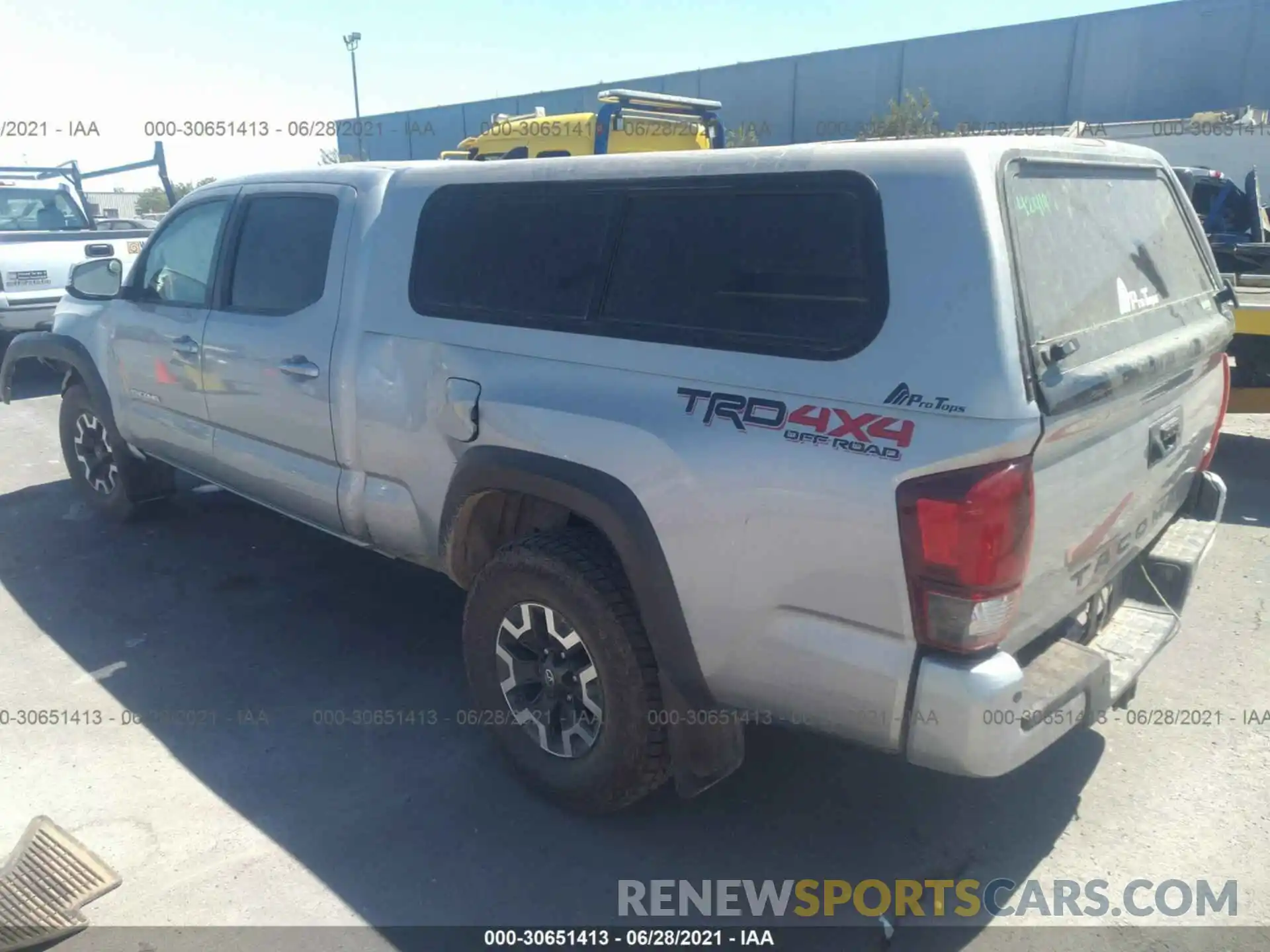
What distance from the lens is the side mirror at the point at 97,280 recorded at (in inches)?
208

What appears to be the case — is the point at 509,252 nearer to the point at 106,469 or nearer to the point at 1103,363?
the point at 1103,363

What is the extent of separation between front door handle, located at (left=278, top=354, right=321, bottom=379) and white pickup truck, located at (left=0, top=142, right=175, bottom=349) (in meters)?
6.83

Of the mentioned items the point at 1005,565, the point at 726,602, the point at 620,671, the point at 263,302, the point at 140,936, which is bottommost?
the point at 140,936

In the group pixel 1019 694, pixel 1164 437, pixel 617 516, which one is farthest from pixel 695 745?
pixel 1164 437

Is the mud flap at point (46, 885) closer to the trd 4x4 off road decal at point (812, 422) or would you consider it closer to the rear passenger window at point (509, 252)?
the rear passenger window at point (509, 252)

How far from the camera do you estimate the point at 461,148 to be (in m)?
15.0

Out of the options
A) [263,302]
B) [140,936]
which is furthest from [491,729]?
[263,302]

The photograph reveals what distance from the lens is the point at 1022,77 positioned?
3331 cm

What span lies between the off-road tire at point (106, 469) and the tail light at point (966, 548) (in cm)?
478

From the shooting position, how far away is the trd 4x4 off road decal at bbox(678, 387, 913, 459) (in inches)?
89.6

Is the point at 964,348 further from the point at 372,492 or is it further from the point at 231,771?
the point at 231,771

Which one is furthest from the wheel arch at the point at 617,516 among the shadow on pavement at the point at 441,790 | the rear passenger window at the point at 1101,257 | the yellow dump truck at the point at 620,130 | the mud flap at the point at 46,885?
the yellow dump truck at the point at 620,130

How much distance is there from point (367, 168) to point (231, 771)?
2.42m

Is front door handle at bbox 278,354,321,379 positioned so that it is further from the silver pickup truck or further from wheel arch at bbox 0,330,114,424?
wheel arch at bbox 0,330,114,424
